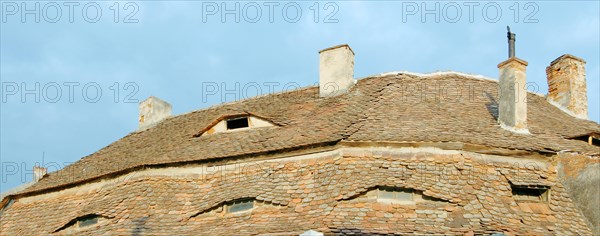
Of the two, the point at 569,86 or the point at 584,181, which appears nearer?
the point at 584,181

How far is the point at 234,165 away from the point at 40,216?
5613 mm

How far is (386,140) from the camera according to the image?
669 inches

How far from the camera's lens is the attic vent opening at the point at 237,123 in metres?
20.4

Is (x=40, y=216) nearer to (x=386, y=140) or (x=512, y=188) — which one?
(x=386, y=140)

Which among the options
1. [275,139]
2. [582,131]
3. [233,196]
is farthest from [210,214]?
[582,131]

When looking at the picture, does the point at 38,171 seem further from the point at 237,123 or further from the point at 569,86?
the point at 569,86

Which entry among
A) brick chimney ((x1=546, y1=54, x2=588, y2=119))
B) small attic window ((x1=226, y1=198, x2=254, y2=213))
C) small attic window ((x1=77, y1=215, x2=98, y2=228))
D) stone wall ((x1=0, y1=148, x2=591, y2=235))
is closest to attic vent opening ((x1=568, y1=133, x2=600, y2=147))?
stone wall ((x1=0, y1=148, x2=591, y2=235))

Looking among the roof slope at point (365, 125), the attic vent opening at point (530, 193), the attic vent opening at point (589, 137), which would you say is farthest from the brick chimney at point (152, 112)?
the attic vent opening at point (589, 137)

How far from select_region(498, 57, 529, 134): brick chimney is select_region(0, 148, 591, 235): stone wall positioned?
1124mm

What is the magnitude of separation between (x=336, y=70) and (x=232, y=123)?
124 inches

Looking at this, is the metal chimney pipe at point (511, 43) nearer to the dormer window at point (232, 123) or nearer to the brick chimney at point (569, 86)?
the brick chimney at point (569, 86)

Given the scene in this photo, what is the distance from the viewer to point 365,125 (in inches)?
708

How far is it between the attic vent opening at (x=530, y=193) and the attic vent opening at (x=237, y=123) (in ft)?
23.2

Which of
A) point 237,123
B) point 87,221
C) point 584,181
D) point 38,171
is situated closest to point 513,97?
point 584,181
